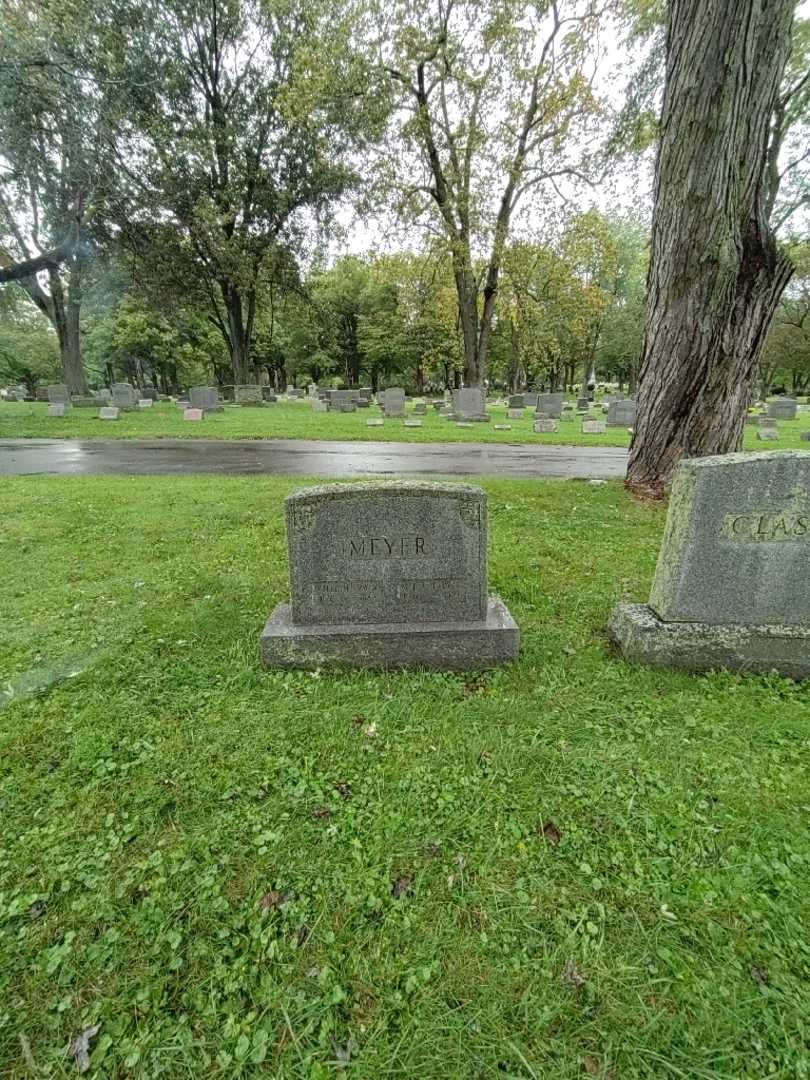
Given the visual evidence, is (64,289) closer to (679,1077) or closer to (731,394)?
(731,394)

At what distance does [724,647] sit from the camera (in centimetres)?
309

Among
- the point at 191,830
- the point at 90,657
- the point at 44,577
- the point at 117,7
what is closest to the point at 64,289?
the point at 117,7

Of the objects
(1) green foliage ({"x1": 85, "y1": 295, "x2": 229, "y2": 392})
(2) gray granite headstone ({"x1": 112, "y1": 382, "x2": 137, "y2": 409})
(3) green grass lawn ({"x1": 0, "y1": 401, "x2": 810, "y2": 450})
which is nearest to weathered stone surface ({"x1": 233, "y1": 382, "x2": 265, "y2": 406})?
(1) green foliage ({"x1": 85, "y1": 295, "x2": 229, "y2": 392})

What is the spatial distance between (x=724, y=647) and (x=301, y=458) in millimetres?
9339

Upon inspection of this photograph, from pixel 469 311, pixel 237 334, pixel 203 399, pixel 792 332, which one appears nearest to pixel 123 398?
pixel 203 399

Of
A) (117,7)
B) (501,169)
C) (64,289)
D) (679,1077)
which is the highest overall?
(117,7)

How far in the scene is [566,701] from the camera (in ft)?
9.36

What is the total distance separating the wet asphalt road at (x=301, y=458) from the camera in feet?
31.4

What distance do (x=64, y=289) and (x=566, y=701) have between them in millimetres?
34480

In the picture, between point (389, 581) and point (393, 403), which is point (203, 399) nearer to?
point (393, 403)

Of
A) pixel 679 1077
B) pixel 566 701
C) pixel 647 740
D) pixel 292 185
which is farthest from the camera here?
pixel 292 185

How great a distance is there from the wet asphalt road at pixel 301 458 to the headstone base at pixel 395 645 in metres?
5.96

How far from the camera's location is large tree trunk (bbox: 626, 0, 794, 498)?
4.86 meters

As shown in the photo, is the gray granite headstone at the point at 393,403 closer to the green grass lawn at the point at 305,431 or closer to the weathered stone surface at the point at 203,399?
the green grass lawn at the point at 305,431
